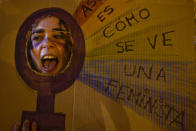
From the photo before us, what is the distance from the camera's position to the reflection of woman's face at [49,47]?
0.67m

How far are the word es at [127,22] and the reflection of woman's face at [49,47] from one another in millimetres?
215

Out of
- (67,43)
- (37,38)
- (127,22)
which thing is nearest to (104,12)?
(127,22)

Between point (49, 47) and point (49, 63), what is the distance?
8 cm

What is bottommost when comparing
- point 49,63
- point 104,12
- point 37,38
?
point 49,63

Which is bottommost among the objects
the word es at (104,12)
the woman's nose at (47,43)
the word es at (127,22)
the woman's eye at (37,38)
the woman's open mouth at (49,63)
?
the woman's open mouth at (49,63)

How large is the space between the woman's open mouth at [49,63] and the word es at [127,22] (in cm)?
27

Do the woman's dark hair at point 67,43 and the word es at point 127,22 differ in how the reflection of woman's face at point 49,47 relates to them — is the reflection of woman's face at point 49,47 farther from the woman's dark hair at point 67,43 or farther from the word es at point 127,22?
the word es at point 127,22

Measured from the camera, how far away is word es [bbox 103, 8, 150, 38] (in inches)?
24.0

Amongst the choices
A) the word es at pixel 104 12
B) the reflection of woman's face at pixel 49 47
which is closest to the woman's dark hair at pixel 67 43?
the reflection of woman's face at pixel 49 47

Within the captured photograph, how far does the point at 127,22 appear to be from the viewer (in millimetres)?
621

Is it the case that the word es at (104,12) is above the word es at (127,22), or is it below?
above

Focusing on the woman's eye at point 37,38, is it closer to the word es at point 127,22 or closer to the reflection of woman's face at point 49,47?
the reflection of woman's face at point 49,47

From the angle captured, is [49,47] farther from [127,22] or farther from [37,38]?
[127,22]

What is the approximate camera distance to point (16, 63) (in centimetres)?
70
